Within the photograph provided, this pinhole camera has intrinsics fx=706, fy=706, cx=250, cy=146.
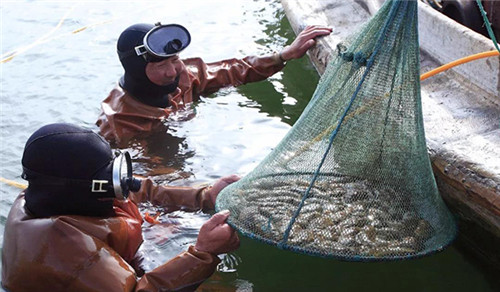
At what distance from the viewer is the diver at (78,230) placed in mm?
3404

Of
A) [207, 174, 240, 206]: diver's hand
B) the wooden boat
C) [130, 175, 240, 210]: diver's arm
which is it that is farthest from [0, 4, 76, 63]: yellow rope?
[207, 174, 240, 206]: diver's hand

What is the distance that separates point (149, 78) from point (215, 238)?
2.45 m

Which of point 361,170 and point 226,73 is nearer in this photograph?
point 361,170

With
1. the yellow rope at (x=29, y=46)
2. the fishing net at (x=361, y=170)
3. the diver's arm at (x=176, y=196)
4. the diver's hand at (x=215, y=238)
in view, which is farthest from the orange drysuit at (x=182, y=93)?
the yellow rope at (x=29, y=46)

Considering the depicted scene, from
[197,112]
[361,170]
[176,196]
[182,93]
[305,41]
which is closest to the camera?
[361,170]

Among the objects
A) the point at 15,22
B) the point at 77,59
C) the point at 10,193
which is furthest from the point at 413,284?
the point at 15,22

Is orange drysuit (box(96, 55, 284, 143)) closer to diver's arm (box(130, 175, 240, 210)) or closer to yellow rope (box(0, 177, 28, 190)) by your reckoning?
yellow rope (box(0, 177, 28, 190))

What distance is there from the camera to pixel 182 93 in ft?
20.6

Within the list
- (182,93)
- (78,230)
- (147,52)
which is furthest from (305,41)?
(78,230)

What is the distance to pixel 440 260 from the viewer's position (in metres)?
4.56

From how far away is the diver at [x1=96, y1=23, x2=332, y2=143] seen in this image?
562 cm

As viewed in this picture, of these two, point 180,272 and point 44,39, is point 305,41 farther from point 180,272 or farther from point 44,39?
point 44,39

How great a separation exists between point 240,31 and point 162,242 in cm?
533

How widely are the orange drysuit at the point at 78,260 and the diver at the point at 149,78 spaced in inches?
79.8
